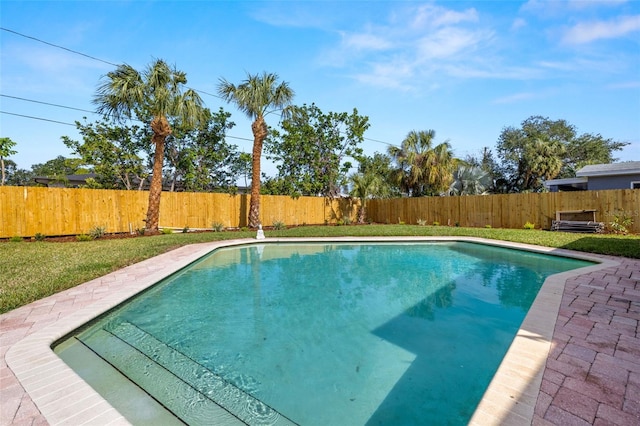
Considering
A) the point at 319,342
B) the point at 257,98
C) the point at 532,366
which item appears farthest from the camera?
the point at 257,98

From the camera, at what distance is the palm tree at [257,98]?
42.6 feet

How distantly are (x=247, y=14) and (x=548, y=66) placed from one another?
488 inches

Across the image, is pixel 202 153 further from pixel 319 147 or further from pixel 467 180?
pixel 467 180

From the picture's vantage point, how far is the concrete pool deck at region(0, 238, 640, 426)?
6.40 ft

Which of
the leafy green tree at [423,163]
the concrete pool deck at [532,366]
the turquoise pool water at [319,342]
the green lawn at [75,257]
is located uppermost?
the leafy green tree at [423,163]

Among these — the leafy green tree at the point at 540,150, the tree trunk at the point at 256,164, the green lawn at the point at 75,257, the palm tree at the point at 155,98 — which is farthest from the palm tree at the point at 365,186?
the leafy green tree at the point at 540,150

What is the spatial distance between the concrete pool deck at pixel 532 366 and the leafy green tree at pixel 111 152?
14.6m

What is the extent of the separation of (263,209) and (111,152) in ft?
29.0

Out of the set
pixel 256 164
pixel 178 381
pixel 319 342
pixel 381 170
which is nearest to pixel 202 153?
pixel 256 164

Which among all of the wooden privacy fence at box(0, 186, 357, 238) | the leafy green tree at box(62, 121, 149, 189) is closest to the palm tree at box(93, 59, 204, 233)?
the wooden privacy fence at box(0, 186, 357, 238)

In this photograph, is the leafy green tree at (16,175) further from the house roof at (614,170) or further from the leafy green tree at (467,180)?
the house roof at (614,170)

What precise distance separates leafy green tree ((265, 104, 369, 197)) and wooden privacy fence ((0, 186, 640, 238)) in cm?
124

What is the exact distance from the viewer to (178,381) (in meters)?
2.67

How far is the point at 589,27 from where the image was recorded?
9.11 m
